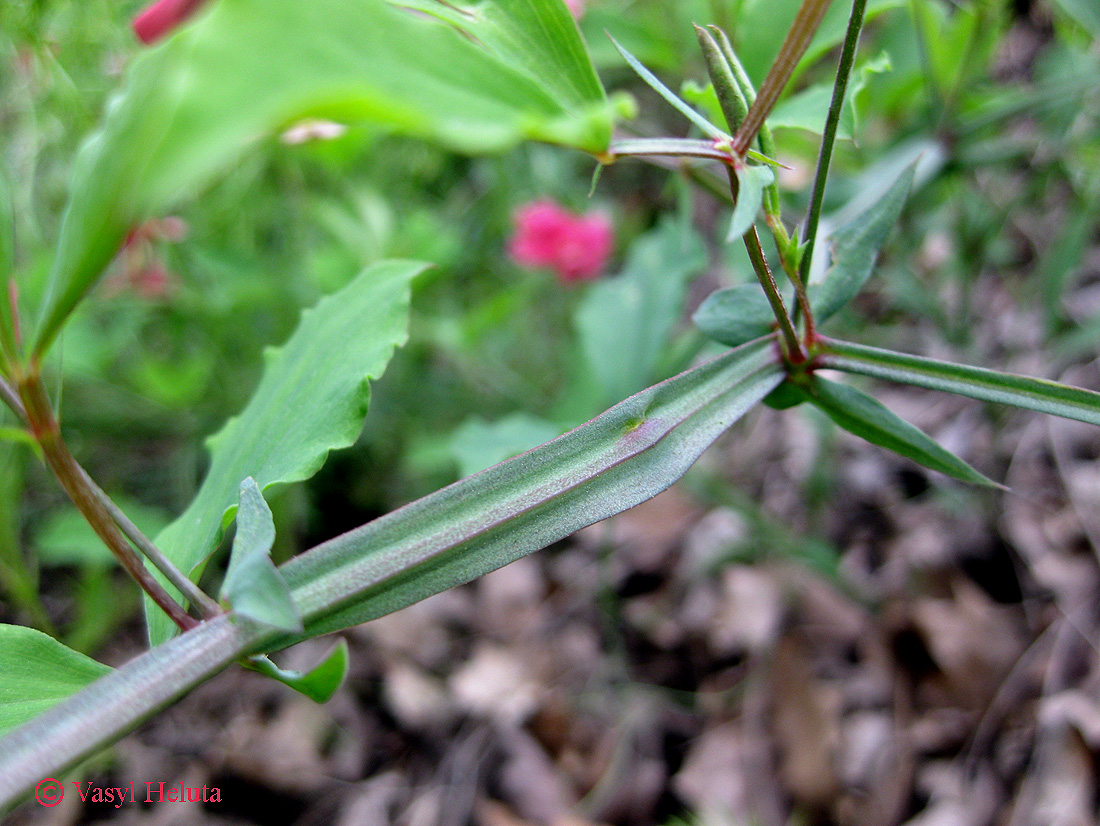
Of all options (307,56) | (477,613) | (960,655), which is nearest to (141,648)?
(477,613)

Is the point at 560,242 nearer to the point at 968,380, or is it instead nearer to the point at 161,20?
the point at 161,20

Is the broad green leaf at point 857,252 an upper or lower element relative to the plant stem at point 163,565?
upper

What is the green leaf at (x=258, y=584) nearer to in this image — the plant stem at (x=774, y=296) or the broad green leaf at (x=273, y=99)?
the broad green leaf at (x=273, y=99)

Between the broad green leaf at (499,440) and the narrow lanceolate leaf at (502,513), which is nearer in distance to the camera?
the narrow lanceolate leaf at (502,513)

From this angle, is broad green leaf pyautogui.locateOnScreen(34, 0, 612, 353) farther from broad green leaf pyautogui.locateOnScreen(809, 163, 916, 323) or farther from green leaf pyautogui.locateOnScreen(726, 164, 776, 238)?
broad green leaf pyautogui.locateOnScreen(809, 163, 916, 323)

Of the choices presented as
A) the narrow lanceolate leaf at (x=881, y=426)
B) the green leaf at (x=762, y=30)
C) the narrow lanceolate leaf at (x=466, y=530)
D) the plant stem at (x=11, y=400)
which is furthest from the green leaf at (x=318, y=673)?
the green leaf at (x=762, y=30)

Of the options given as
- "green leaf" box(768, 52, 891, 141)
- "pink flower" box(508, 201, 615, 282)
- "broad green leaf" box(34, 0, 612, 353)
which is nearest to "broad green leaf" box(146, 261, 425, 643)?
"broad green leaf" box(34, 0, 612, 353)
